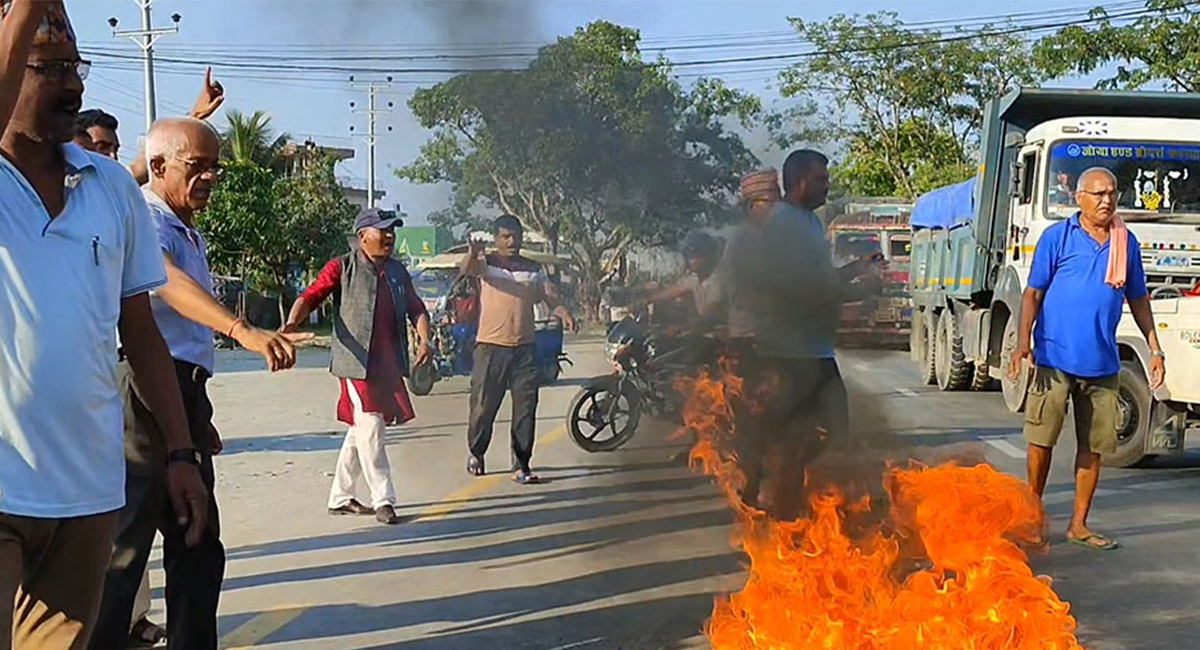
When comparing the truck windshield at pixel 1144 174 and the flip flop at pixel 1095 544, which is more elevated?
the truck windshield at pixel 1144 174

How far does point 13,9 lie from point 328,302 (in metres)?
4.88

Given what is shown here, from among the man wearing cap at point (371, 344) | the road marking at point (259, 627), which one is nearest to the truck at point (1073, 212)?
the man wearing cap at point (371, 344)

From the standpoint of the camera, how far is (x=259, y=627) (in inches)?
199

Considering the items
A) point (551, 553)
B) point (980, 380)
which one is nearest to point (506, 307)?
point (551, 553)

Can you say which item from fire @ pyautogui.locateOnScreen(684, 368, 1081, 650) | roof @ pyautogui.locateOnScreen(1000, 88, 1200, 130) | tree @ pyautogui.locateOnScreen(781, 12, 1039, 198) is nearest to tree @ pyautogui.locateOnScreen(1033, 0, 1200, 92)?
tree @ pyautogui.locateOnScreen(781, 12, 1039, 198)

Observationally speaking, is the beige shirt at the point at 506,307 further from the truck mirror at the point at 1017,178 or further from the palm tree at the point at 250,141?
the palm tree at the point at 250,141

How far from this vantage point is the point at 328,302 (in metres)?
7.34

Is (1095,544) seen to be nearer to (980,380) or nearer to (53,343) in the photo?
(53,343)

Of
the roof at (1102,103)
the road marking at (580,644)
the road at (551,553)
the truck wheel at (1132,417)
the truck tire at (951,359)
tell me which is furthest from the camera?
the truck tire at (951,359)

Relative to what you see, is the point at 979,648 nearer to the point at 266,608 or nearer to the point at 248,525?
the point at 266,608

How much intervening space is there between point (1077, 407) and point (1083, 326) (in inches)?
17.9

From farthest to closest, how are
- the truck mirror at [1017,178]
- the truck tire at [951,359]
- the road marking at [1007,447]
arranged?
the truck tire at [951,359] < the truck mirror at [1017,178] < the road marking at [1007,447]

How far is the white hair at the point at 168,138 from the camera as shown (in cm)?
399

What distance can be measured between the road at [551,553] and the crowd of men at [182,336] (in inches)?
17.4
